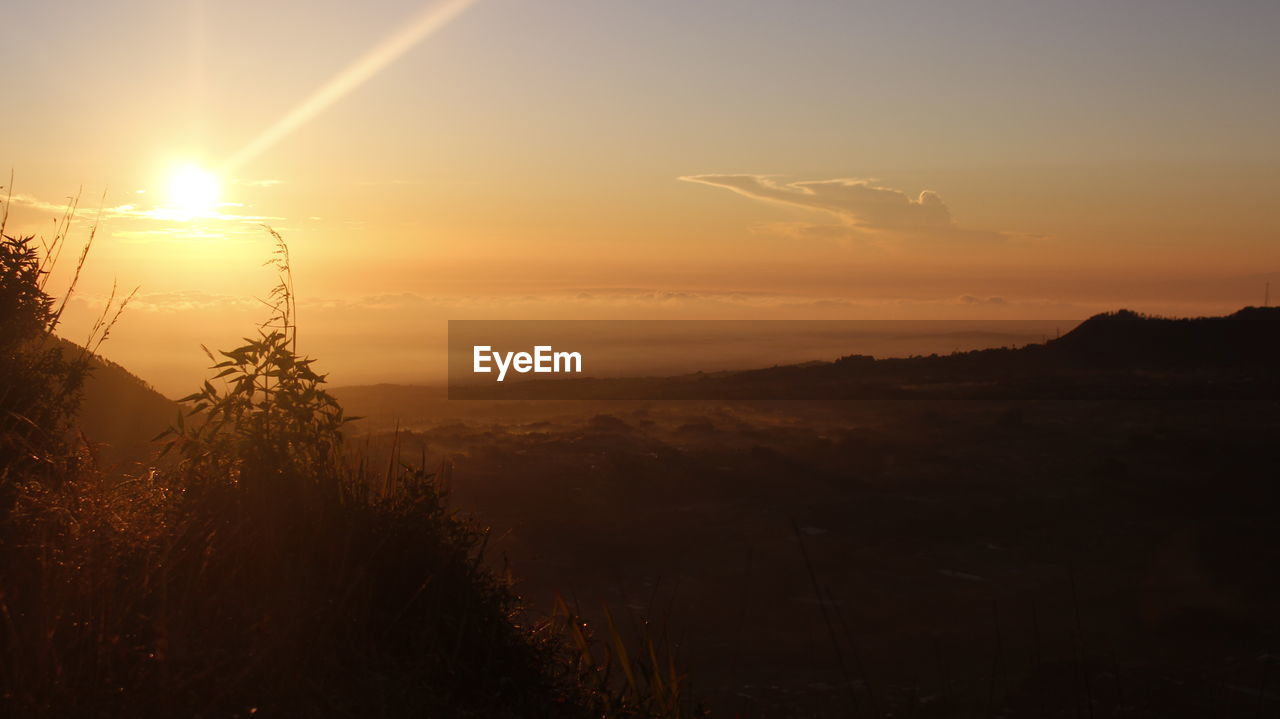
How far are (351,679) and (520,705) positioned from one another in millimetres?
689

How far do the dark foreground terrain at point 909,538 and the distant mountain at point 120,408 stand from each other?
12.4 feet

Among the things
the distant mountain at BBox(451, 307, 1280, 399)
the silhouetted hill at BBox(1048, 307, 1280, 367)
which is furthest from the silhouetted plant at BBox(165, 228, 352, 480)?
the silhouetted hill at BBox(1048, 307, 1280, 367)

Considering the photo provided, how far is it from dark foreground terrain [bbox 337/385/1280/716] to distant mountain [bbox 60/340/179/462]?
378 cm

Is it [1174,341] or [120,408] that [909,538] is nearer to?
[120,408]

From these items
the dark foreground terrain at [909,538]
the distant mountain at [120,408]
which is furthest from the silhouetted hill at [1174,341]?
the distant mountain at [120,408]

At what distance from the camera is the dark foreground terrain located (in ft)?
30.6

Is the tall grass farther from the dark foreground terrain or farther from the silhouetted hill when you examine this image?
the silhouetted hill

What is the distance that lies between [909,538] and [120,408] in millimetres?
11067

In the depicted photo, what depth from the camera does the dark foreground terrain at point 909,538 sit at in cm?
931

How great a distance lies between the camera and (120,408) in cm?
911

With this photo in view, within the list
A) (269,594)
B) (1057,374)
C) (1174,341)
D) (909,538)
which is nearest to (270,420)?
(269,594)

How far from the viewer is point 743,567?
1368 cm

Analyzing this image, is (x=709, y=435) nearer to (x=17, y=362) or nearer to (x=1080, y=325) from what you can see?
(x=17, y=362)

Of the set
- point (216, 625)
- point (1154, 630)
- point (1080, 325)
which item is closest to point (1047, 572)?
point (1154, 630)
